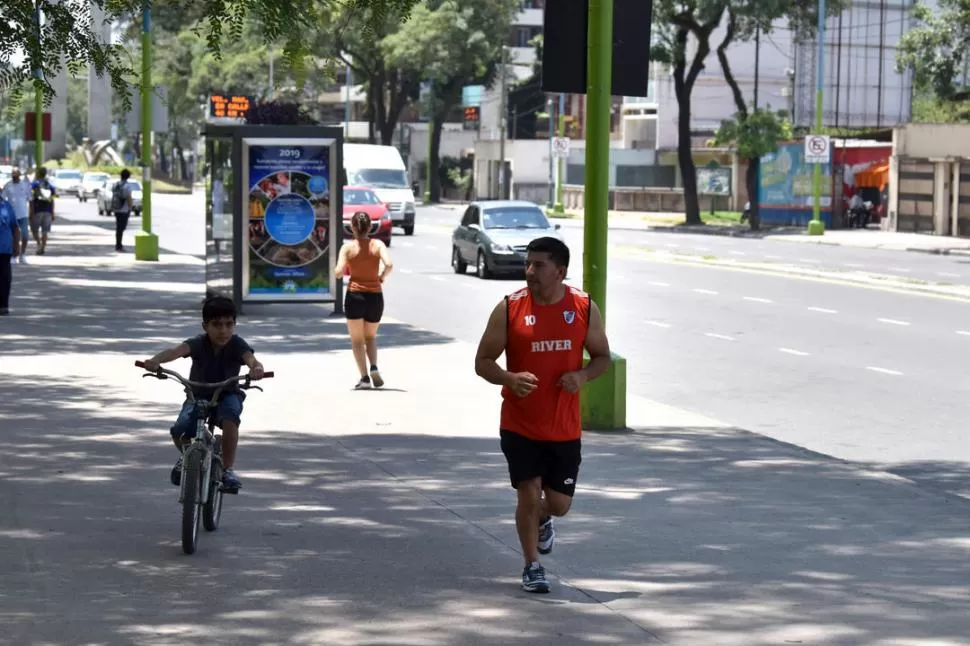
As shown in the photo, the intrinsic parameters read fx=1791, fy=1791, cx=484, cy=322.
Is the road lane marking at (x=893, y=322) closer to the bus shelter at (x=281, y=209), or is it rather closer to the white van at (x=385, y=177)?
the bus shelter at (x=281, y=209)

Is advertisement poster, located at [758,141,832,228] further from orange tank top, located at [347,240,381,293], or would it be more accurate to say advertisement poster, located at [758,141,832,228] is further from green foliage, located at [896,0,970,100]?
orange tank top, located at [347,240,381,293]

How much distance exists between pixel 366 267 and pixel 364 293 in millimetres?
246

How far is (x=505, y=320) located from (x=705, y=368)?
11.1 m

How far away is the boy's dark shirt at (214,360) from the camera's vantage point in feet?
30.3

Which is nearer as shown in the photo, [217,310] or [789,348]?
[217,310]

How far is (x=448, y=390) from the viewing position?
16234 millimetres

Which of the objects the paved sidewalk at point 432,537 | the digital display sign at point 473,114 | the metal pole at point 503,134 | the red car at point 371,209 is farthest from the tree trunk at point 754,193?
the paved sidewalk at point 432,537

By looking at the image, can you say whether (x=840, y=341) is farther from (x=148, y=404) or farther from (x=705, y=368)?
(x=148, y=404)

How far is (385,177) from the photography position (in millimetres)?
54531

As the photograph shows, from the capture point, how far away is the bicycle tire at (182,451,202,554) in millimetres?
8680

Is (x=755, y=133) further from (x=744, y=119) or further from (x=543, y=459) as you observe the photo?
(x=543, y=459)

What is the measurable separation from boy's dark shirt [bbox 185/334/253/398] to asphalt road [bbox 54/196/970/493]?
16.4 feet

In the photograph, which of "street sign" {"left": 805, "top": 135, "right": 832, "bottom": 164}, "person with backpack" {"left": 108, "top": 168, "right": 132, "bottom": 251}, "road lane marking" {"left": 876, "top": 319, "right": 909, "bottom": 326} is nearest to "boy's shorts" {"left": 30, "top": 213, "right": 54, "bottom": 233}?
"person with backpack" {"left": 108, "top": 168, "right": 132, "bottom": 251}

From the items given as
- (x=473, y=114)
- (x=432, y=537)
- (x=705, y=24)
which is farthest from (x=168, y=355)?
(x=473, y=114)
